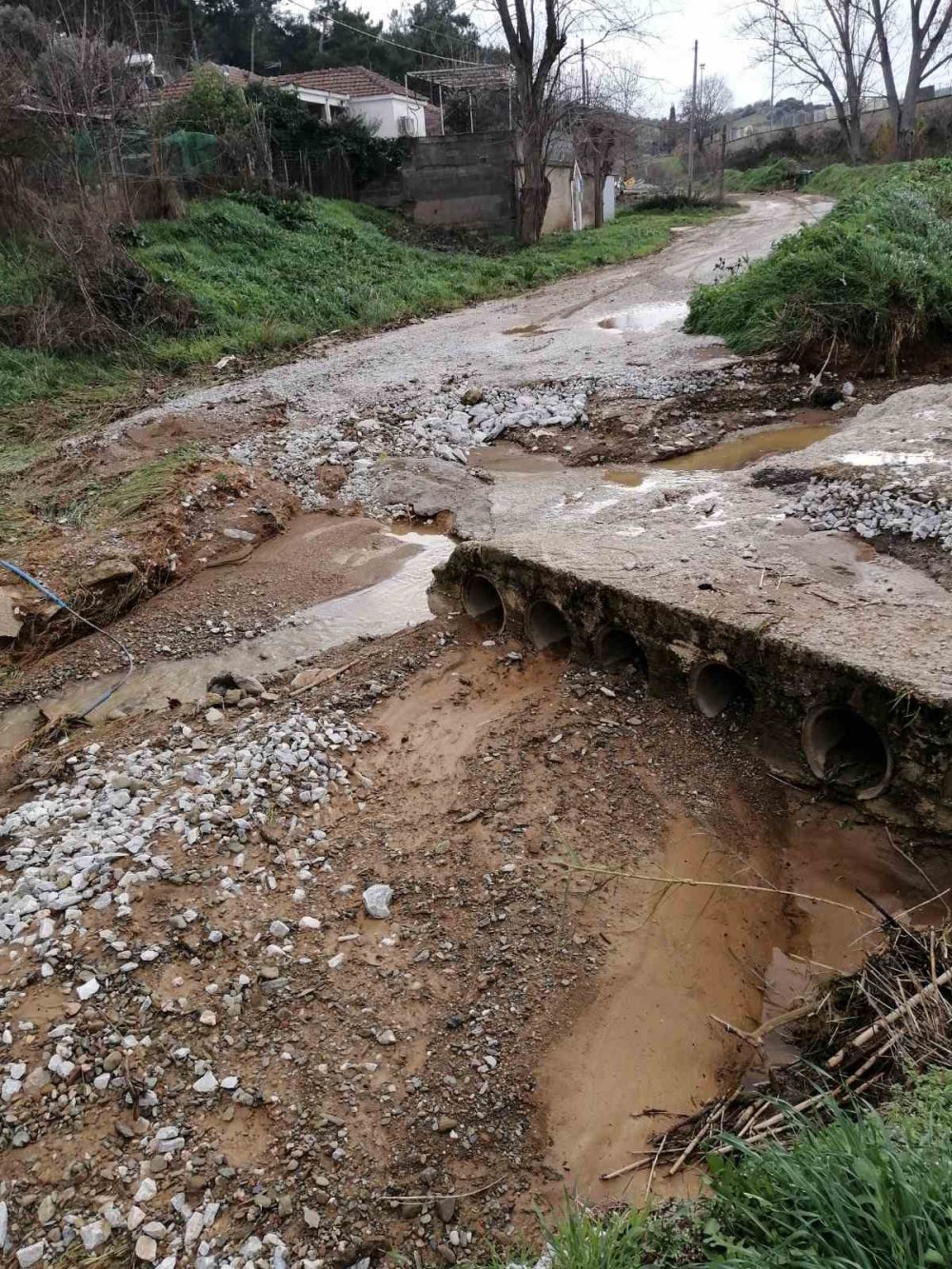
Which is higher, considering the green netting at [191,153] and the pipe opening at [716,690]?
the green netting at [191,153]

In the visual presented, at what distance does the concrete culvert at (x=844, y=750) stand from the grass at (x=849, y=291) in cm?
735

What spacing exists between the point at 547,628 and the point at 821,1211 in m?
4.31

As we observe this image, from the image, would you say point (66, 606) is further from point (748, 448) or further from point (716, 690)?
point (748, 448)

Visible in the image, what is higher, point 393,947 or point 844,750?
point 844,750

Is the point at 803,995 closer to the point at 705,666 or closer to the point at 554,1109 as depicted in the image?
the point at 554,1109

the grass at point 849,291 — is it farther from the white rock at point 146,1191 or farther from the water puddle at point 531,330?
the white rock at point 146,1191

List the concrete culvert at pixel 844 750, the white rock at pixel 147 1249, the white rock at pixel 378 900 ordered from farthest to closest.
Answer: the concrete culvert at pixel 844 750 < the white rock at pixel 378 900 < the white rock at pixel 147 1249

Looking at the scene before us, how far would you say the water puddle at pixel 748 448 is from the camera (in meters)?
8.72

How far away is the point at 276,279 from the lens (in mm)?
17078

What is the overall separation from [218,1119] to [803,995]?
2.46 meters

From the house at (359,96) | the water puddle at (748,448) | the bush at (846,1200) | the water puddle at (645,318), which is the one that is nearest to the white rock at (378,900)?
the bush at (846,1200)

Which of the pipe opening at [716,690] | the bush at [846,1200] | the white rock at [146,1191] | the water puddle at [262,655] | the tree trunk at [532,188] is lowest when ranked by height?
the white rock at [146,1191]

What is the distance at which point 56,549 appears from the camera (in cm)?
737

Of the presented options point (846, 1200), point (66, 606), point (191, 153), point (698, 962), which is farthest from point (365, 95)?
point (846, 1200)
